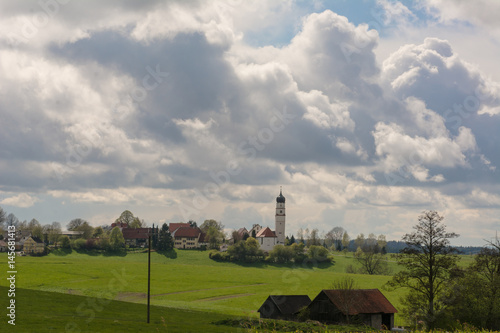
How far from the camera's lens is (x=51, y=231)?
576ft

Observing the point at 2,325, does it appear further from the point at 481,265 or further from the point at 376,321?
the point at 481,265

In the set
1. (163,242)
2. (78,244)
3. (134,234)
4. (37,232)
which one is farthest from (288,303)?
(37,232)

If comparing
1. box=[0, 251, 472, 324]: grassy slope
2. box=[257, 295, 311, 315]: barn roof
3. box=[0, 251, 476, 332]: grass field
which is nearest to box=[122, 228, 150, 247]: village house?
box=[0, 251, 476, 332]: grass field

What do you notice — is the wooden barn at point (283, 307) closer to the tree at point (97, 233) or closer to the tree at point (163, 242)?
the tree at point (163, 242)

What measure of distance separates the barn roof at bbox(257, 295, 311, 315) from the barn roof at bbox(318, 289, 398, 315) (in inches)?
193

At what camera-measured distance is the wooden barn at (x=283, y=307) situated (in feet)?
198

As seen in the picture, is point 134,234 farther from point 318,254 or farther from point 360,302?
point 360,302

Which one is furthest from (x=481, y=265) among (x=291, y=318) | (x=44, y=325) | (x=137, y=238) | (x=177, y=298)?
(x=137, y=238)

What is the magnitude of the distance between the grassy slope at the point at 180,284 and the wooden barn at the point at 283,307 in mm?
4877

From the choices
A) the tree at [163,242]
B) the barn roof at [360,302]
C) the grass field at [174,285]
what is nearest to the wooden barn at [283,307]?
the grass field at [174,285]

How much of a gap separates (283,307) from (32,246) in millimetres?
126323

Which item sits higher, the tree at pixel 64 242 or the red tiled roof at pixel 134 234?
the red tiled roof at pixel 134 234

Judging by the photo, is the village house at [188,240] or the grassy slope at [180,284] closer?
the grassy slope at [180,284]

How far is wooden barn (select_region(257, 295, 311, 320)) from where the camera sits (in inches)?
2375
